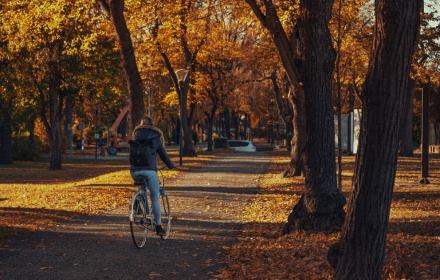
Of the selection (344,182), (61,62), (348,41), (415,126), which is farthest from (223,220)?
(415,126)

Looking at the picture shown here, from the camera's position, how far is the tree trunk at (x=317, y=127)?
892 cm

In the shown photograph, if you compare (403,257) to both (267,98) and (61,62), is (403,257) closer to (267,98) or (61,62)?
(61,62)

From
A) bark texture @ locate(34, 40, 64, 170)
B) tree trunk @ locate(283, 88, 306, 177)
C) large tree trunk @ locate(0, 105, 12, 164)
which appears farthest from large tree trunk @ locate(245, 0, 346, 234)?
large tree trunk @ locate(0, 105, 12, 164)

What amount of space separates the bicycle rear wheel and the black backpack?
18.0 inches

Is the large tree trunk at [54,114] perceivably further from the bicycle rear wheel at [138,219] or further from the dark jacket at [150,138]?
the bicycle rear wheel at [138,219]

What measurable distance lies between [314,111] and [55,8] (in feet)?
32.5

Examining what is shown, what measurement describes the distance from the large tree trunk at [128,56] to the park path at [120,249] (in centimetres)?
523

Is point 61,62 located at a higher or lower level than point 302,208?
higher

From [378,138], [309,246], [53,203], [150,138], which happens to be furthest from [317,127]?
[53,203]

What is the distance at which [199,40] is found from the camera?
103 feet

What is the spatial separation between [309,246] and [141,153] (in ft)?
Result: 8.81

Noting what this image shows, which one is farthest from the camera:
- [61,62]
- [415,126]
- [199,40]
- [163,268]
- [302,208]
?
[415,126]

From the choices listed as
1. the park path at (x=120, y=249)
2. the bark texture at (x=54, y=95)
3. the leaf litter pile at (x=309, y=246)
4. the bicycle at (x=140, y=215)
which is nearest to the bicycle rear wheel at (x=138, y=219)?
the bicycle at (x=140, y=215)

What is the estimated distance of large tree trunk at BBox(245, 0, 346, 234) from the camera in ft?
29.3
